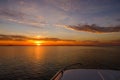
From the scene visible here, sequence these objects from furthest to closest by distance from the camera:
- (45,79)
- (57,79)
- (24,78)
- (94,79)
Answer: (24,78) < (45,79) < (57,79) < (94,79)

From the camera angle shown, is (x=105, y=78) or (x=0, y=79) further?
(x=0, y=79)

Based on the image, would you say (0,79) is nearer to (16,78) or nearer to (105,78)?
(16,78)

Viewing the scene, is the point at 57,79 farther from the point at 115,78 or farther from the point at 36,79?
the point at 36,79

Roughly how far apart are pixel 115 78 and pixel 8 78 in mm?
48178

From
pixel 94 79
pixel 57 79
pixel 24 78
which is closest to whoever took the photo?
pixel 94 79

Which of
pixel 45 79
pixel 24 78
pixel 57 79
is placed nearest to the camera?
pixel 57 79

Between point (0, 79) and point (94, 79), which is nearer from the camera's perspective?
point (94, 79)

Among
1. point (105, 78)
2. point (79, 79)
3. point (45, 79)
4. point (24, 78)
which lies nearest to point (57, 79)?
point (79, 79)

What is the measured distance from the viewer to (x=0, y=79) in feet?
156

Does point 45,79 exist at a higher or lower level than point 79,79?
lower

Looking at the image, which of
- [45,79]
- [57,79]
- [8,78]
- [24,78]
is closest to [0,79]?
[8,78]

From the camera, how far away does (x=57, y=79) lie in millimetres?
5766

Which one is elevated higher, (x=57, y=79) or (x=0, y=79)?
(x=57, y=79)

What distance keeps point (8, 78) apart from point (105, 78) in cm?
4801
